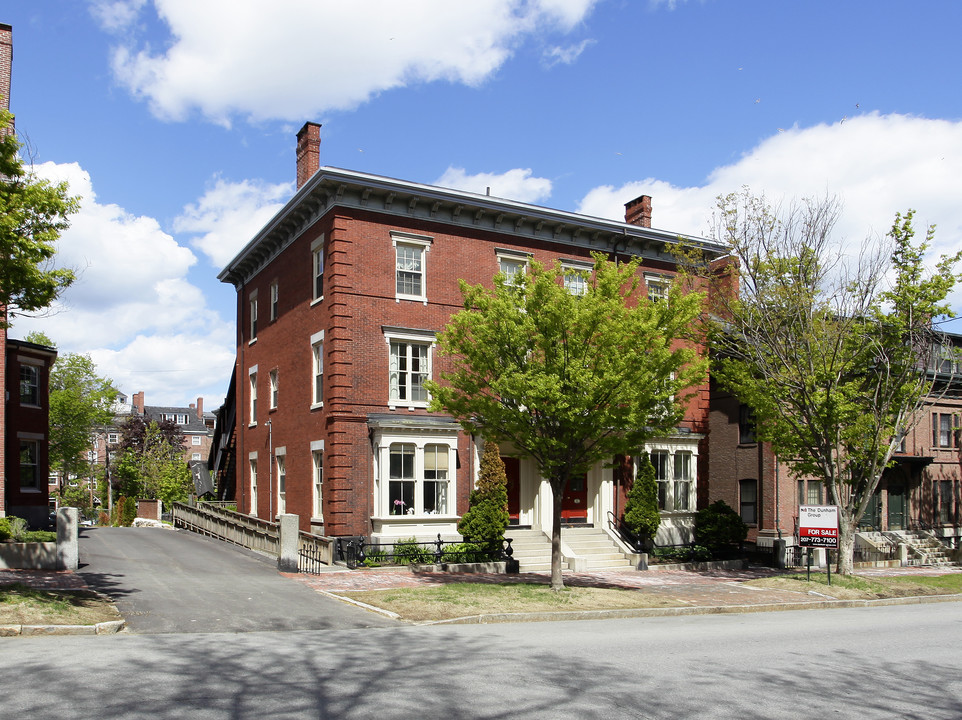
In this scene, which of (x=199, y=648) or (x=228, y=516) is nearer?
(x=199, y=648)

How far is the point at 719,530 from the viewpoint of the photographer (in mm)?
27516

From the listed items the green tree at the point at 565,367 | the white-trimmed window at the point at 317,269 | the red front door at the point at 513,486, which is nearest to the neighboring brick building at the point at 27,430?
the white-trimmed window at the point at 317,269

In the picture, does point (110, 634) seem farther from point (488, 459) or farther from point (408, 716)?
point (488, 459)

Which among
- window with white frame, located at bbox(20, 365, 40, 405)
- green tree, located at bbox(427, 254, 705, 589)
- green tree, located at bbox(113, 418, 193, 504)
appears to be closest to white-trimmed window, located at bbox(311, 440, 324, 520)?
green tree, located at bbox(427, 254, 705, 589)

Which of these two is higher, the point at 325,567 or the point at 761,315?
the point at 761,315

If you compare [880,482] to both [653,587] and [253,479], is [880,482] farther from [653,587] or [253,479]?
[253,479]

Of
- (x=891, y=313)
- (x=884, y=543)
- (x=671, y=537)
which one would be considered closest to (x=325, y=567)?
(x=671, y=537)

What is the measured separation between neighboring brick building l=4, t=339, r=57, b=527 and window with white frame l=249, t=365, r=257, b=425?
23.9 feet

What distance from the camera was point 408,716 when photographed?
752cm

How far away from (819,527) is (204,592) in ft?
50.3

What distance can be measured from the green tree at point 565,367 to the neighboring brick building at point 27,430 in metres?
18.5

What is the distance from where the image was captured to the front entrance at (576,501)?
27.7 meters

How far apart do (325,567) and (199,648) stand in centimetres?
1085

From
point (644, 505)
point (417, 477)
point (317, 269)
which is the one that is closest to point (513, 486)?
point (417, 477)
